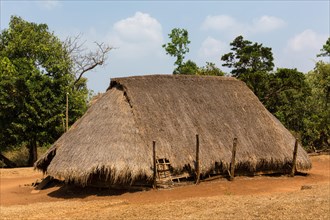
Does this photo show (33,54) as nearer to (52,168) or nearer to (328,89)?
(52,168)

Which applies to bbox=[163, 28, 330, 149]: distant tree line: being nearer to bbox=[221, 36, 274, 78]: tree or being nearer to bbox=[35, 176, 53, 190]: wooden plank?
bbox=[221, 36, 274, 78]: tree

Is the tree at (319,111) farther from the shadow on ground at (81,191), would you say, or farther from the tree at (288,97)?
the shadow on ground at (81,191)

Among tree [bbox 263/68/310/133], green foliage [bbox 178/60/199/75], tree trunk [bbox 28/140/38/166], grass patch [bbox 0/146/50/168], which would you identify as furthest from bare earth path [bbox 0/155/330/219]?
green foliage [bbox 178/60/199/75]

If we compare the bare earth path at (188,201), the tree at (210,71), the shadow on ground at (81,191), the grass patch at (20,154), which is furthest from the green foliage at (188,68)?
the shadow on ground at (81,191)

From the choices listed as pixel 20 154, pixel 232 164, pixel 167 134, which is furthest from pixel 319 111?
pixel 20 154

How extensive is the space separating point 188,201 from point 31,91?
14324 mm

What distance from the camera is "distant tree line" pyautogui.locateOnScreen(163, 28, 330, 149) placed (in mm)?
25484

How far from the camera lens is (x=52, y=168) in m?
14.7

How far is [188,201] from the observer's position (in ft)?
37.7

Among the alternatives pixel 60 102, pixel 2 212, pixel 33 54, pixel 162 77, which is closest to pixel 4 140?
pixel 60 102

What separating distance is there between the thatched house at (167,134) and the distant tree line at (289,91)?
7.61 m

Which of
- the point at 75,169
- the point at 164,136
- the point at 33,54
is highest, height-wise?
the point at 33,54

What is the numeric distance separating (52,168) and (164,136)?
3976 millimetres

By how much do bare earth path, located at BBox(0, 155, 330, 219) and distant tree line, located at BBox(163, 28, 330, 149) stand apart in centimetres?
691
